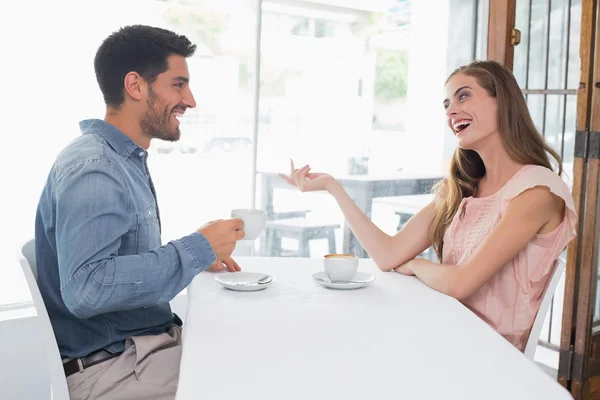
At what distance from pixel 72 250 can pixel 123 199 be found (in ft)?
0.55

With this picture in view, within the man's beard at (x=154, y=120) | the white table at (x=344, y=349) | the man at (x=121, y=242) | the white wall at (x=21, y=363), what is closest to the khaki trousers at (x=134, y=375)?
the man at (x=121, y=242)

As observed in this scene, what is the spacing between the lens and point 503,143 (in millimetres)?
1980

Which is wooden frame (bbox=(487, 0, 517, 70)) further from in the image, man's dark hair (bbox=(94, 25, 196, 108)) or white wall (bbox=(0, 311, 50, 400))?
white wall (bbox=(0, 311, 50, 400))

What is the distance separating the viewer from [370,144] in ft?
12.5

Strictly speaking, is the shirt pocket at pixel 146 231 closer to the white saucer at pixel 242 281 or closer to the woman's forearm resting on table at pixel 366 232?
the white saucer at pixel 242 281

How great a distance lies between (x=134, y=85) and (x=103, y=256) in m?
0.55

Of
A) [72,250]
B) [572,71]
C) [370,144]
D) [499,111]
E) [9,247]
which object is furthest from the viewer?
[370,144]

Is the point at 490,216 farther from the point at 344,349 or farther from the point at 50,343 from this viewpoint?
the point at 50,343

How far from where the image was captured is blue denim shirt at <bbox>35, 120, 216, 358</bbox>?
1.34m

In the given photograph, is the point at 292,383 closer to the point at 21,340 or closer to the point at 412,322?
the point at 412,322

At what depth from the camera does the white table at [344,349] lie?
3.41 ft

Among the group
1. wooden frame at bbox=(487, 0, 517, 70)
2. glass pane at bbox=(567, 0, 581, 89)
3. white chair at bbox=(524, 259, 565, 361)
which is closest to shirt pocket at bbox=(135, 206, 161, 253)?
white chair at bbox=(524, 259, 565, 361)

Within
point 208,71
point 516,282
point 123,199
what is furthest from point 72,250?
point 208,71

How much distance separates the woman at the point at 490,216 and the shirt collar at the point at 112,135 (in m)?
0.68
